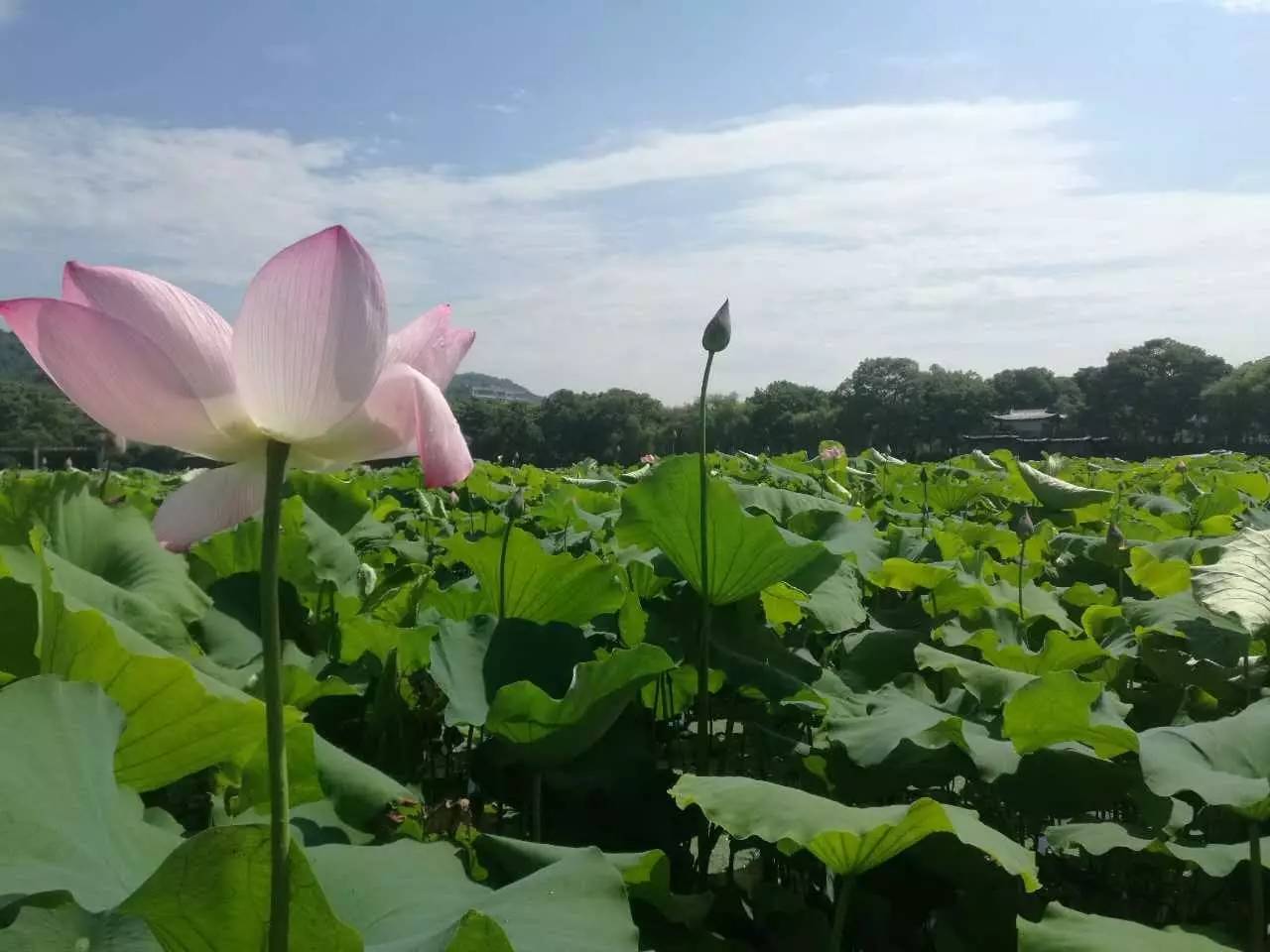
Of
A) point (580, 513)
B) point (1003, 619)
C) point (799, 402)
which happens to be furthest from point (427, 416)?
point (799, 402)

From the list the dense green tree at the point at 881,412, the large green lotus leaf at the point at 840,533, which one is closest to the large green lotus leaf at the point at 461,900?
the large green lotus leaf at the point at 840,533

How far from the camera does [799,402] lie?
4191cm

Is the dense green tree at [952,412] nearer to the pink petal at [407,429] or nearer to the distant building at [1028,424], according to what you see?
the distant building at [1028,424]

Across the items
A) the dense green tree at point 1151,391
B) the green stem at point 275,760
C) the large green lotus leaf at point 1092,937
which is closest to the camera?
the green stem at point 275,760

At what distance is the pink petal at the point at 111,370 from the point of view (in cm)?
55

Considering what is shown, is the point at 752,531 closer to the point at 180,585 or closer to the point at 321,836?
the point at 321,836

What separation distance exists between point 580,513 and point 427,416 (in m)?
2.09

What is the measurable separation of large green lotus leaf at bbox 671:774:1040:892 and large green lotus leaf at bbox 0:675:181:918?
1.41 feet

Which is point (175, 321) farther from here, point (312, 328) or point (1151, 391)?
point (1151, 391)

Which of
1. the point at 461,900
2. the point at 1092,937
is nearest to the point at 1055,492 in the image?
the point at 1092,937

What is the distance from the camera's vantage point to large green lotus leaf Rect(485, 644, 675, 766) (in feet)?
3.38

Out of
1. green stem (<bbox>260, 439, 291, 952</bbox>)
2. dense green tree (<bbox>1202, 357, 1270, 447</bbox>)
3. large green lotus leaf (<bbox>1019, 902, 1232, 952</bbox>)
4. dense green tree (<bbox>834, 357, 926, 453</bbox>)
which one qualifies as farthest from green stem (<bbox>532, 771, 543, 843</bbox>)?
dense green tree (<bbox>1202, 357, 1270, 447</bbox>)

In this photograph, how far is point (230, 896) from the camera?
0.57m

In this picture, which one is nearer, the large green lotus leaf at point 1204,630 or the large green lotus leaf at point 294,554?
the large green lotus leaf at point 1204,630
